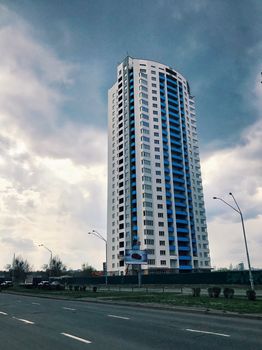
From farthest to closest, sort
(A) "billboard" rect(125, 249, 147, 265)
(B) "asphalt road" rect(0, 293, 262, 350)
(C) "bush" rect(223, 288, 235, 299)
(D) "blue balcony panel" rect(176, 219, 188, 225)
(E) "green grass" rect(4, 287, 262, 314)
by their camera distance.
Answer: (D) "blue balcony panel" rect(176, 219, 188, 225) < (A) "billboard" rect(125, 249, 147, 265) < (C) "bush" rect(223, 288, 235, 299) < (E) "green grass" rect(4, 287, 262, 314) < (B) "asphalt road" rect(0, 293, 262, 350)

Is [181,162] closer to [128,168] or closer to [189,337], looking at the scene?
[128,168]

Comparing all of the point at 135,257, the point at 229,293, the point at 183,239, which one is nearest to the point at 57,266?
the point at 183,239

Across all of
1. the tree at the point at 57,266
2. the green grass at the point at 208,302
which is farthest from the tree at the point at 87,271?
the green grass at the point at 208,302

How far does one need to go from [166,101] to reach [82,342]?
399ft

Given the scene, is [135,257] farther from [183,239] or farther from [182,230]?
[182,230]

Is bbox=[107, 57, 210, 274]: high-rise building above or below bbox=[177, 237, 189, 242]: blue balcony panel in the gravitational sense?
above

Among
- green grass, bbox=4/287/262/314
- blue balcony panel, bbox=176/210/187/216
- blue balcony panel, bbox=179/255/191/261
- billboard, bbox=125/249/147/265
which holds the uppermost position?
blue balcony panel, bbox=176/210/187/216

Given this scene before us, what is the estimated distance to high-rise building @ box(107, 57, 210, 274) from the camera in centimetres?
10538

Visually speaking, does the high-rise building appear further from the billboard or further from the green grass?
the green grass

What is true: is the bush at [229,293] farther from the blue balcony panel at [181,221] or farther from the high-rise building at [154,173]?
the blue balcony panel at [181,221]

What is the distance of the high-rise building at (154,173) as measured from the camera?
10538 cm

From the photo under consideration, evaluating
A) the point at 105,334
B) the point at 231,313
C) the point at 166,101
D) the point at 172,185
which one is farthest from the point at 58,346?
the point at 166,101

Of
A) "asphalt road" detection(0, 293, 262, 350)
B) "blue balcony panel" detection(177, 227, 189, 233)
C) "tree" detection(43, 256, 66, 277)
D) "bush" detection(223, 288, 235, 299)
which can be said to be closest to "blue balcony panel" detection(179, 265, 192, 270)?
"blue balcony panel" detection(177, 227, 189, 233)

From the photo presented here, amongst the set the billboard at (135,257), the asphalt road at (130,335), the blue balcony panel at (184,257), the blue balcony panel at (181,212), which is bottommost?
the asphalt road at (130,335)
